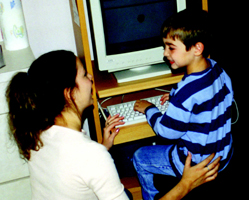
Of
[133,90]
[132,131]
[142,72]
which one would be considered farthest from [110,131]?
[142,72]

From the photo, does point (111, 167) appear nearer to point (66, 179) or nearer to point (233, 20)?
point (66, 179)

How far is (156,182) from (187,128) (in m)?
→ 0.41

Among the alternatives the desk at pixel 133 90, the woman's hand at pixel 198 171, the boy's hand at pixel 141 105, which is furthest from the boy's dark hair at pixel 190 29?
the woman's hand at pixel 198 171

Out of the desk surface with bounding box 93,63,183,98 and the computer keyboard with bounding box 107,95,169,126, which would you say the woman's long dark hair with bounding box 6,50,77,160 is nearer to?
the desk surface with bounding box 93,63,183,98

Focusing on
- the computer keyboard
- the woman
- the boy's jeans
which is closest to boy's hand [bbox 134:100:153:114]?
the computer keyboard

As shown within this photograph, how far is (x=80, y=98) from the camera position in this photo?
1.02 m

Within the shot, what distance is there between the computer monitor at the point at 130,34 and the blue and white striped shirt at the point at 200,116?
0.94 ft

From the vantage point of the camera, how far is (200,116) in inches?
42.2

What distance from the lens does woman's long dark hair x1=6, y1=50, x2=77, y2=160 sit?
0.91 metres

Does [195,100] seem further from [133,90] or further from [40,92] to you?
[40,92]

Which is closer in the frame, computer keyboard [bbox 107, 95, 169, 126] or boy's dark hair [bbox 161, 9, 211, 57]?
boy's dark hair [bbox 161, 9, 211, 57]

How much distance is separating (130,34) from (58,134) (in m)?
0.63

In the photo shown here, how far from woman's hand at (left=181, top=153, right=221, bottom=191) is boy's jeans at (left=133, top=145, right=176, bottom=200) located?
4.5 inches

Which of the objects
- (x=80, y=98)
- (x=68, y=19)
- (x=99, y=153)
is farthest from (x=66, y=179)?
(x=68, y=19)
